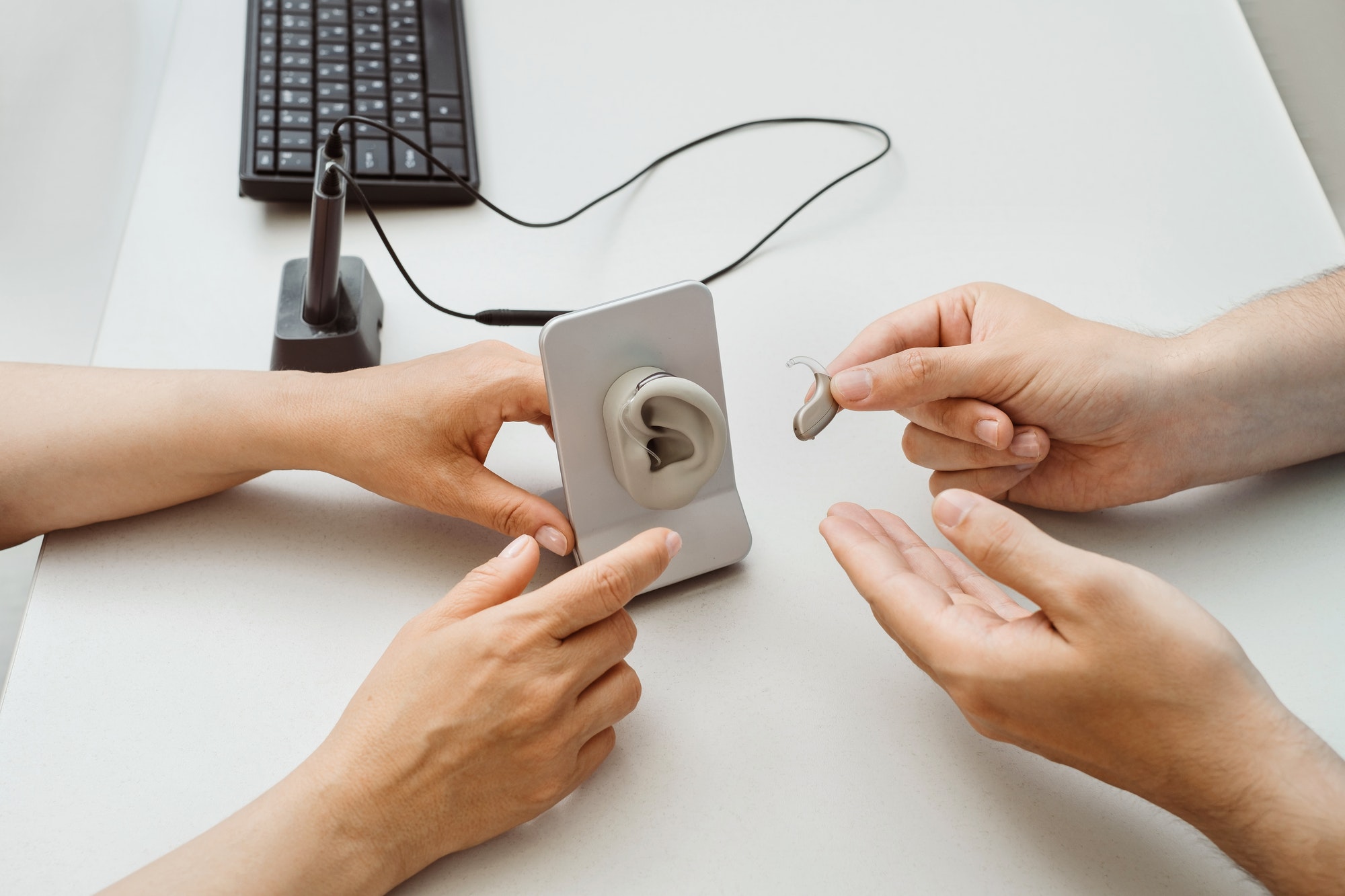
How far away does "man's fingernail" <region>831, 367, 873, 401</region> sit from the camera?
2.33 ft

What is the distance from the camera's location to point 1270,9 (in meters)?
1.10

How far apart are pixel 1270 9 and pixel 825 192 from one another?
614 mm

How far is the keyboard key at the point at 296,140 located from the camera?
933mm

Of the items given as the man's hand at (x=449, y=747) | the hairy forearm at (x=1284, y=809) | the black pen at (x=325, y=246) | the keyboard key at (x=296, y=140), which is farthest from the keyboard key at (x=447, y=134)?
the hairy forearm at (x=1284, y=809)

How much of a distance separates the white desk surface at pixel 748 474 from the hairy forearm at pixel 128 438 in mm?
29

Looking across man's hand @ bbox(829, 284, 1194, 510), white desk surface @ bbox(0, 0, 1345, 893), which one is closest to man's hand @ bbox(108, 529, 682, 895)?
white desk surface @ bbox(0, 0, 1345, 893)

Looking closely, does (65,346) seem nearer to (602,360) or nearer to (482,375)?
(482,375)

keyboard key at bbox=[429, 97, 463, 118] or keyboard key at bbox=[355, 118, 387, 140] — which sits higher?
keyboard key at bbox=[429, 97, 463, 118]

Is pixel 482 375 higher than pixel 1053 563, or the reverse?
pixel 482 375

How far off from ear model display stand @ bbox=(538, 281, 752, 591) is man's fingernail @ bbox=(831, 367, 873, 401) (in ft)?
0.32

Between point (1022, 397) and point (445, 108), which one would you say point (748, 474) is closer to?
point (1022, 397)

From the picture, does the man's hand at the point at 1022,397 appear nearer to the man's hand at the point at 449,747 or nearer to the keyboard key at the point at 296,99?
the man's hand at the point at 449,747

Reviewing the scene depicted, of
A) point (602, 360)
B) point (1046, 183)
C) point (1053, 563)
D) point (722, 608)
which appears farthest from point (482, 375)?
point (1046, 183)

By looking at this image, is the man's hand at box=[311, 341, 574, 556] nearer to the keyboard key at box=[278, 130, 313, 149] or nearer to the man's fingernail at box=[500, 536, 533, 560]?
the man's fingernail at box=[500, 536, 533, 560]
